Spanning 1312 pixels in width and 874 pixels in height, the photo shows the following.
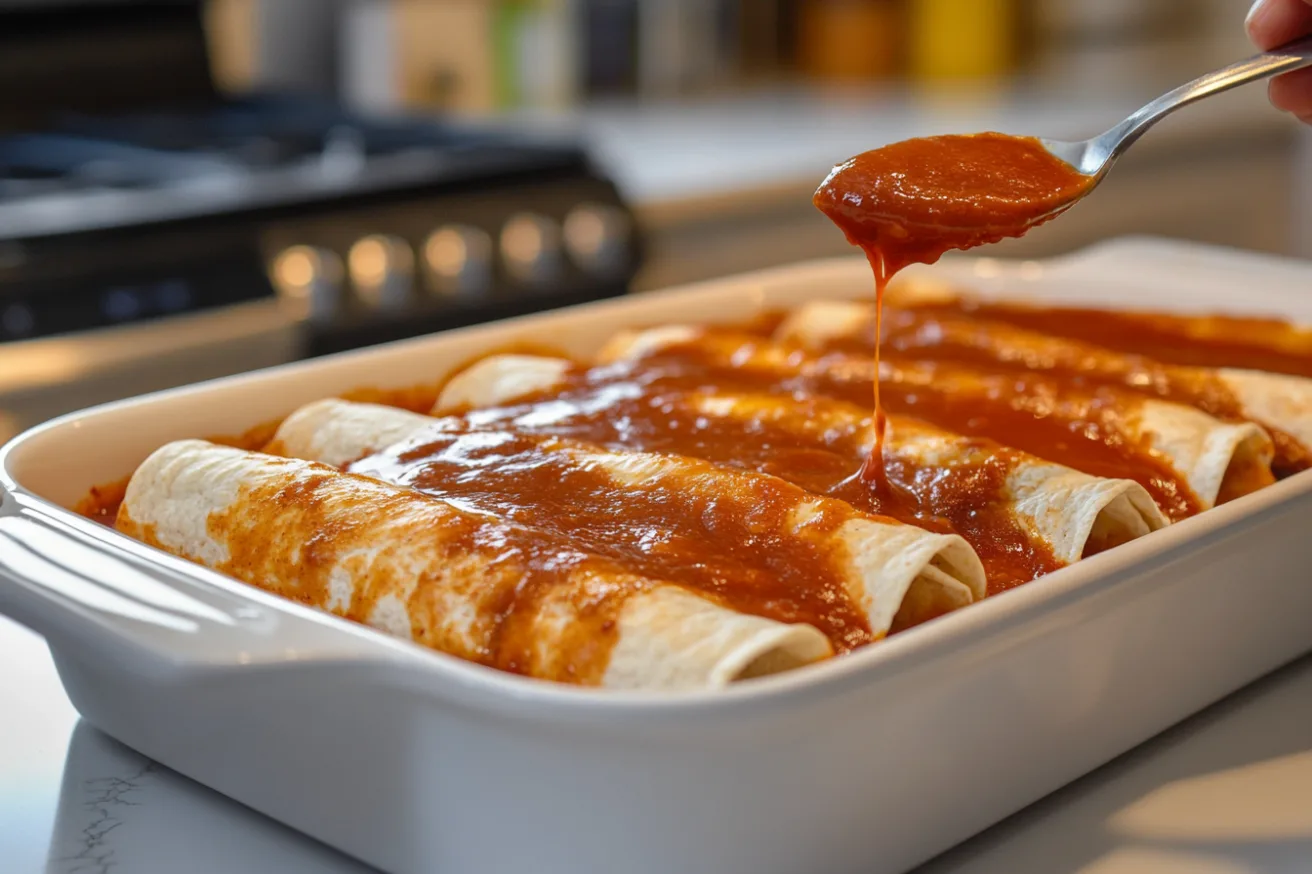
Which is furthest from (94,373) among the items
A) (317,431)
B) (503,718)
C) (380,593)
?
(503,718)

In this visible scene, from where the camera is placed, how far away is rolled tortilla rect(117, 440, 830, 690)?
80 centimetres

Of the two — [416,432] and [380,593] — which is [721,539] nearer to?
[380,593]

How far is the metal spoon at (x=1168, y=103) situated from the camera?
3.74 ft

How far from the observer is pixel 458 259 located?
235cm

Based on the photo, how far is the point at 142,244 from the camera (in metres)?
2.04

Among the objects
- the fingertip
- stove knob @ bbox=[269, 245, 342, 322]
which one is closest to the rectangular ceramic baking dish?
the fingertip

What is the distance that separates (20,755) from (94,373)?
42.4 inches

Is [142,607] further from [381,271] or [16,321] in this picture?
[381,271]

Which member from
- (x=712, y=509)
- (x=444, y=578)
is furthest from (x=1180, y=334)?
(x=444, y=578)

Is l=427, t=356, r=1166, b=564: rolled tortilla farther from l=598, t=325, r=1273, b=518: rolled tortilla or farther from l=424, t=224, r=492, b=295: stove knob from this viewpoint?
l=424, t=224, r=492, b=295: stove knob

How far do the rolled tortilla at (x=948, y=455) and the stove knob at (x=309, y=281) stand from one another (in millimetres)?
841

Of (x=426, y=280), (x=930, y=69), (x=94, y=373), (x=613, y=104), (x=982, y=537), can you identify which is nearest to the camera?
(x=982, y=537)

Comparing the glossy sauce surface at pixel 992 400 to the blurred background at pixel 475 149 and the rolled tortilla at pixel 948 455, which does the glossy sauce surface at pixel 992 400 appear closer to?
the rolled tortilla at pixel 948 455

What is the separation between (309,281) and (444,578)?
1.37m
